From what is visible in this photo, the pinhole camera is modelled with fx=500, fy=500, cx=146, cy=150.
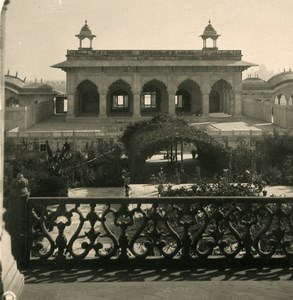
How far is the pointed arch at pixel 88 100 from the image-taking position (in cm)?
3328

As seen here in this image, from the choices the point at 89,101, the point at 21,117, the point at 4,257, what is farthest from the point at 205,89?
the point at 4,257

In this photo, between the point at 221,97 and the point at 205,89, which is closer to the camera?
the point at 205,89

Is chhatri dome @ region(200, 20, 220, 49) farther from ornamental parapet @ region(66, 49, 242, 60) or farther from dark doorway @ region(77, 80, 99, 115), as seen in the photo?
dark doorway @ region(77, 80, 99, 115)

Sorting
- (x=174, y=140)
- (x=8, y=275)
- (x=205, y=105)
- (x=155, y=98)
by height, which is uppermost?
(x=155, y=98)

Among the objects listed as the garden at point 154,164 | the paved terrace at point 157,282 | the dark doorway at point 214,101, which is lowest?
the paved terrace at point 157,282

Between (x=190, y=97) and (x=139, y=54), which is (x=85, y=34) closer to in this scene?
(x=139, y=54)

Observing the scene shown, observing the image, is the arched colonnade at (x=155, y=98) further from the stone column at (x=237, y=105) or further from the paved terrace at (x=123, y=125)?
the paved terrace at (x=123, y=125)

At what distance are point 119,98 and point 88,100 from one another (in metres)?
4.57

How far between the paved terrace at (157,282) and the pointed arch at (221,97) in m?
28.9

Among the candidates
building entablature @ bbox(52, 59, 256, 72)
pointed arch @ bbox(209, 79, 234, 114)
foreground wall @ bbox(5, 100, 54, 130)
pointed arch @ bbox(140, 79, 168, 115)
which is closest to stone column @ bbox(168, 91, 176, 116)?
building entablature @ bbox(52, 59, 256, 72)

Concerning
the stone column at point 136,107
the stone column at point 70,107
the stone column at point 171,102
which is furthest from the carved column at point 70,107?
the stone column at point 171,102

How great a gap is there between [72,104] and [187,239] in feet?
87.3


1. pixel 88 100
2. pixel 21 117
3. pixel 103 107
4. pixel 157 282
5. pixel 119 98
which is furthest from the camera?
pixel 119 98

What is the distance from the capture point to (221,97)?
3475cm
